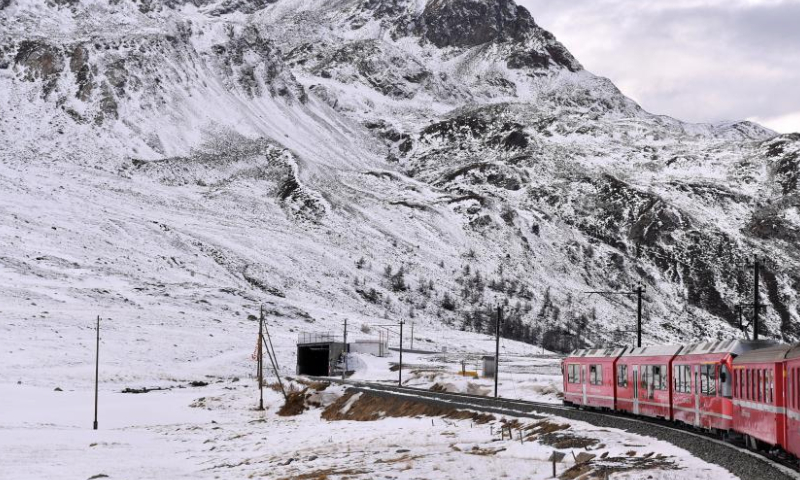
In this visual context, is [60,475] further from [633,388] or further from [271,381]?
[271,381]

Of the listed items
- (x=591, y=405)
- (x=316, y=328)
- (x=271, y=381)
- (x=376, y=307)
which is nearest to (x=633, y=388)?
(x=591, y=405)

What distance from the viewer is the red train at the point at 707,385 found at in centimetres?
2428

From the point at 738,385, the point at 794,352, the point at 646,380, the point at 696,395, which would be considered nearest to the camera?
the point at 794,352

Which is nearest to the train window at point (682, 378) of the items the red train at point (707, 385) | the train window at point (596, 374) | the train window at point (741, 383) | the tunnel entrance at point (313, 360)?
the red train at point (707, 385)

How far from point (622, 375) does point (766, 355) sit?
60.4 feet

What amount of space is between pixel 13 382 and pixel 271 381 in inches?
992

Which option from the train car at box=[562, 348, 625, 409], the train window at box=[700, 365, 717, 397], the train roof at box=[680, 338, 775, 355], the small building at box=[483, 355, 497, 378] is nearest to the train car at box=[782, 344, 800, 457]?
the train roof at box=[680, 338, 775, 355]

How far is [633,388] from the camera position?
43094 millimetres

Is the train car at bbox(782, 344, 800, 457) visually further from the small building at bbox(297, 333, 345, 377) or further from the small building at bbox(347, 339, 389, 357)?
the small building at bbox(347, 339, 389, 357)

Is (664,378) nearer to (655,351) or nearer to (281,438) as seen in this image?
(655,351)

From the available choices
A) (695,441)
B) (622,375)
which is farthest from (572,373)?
(695,441)

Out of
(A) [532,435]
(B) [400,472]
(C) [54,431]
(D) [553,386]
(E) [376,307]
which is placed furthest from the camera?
(E) [376,307]

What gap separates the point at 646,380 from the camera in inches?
1620

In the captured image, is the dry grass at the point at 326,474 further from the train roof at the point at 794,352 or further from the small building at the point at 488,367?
Result: the small building at the point at 488,367
